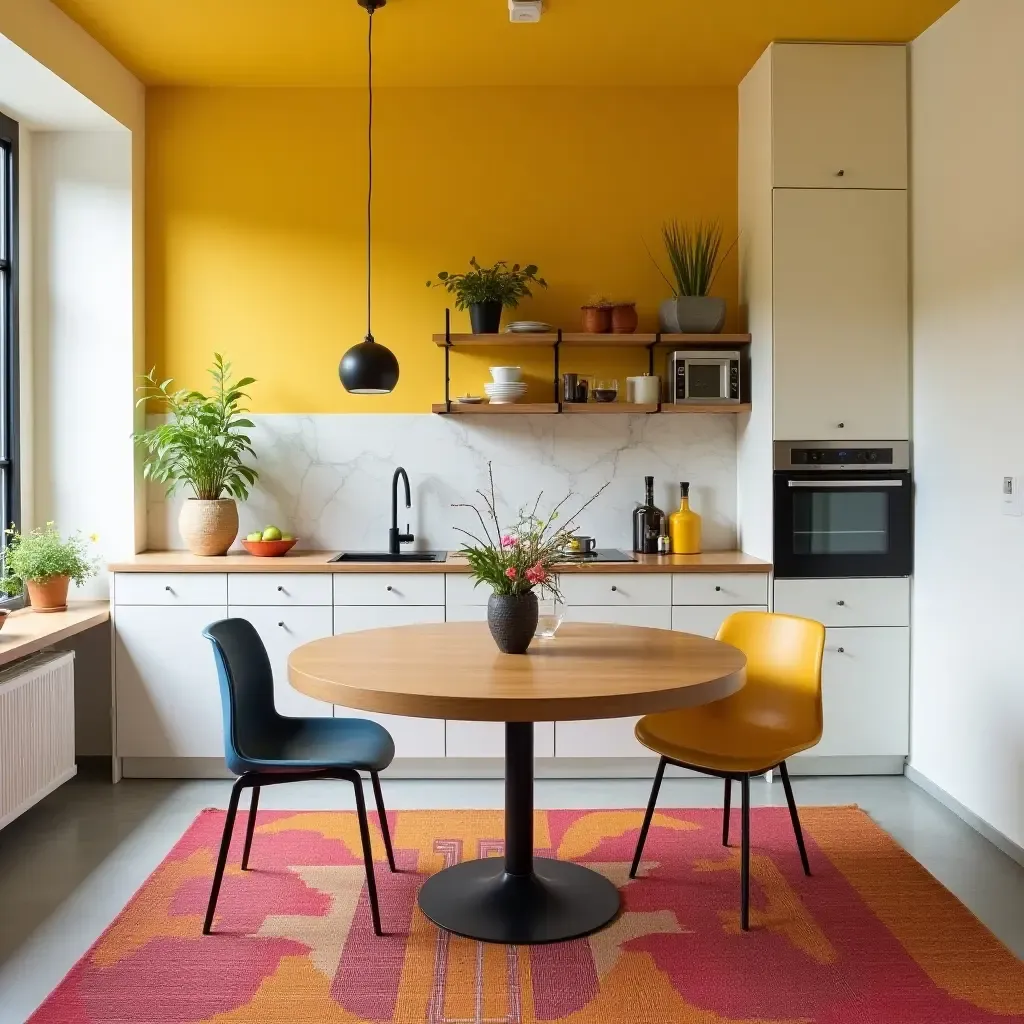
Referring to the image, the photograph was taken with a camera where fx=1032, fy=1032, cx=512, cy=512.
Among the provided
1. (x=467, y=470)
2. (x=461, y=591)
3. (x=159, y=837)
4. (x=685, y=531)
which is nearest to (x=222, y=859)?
(x=159, y=837)

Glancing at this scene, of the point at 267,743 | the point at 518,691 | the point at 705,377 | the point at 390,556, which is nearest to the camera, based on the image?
the point at 518,691

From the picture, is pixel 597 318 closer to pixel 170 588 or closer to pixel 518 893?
pixel 170 588

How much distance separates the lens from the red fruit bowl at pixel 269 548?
4.30m

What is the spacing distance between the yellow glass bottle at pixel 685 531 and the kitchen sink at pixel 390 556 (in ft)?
3.23

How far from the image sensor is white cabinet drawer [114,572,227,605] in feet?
13.4

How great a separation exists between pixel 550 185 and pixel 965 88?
1.73m

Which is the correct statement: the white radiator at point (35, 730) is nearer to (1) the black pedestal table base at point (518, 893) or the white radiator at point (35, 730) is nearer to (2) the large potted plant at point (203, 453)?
(2) the large potted plant at point (203, 453)

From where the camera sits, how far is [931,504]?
3945 millimetres

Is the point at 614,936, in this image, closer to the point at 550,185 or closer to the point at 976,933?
the point at 976,933

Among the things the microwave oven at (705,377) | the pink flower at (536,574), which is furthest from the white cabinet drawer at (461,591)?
the pink flower at (536,574)

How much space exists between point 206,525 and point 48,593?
2.14ft

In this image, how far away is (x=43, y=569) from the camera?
3.99m

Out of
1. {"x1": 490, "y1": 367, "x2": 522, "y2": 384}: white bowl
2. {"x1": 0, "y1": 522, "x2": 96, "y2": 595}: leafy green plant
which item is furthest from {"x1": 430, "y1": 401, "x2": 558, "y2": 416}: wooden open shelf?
{"x1": 0, "y1": 522, "x2": 96, "y2": 595}: leafy green plant

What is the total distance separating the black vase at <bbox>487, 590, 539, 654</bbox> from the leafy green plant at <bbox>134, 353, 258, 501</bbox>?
2027mm
